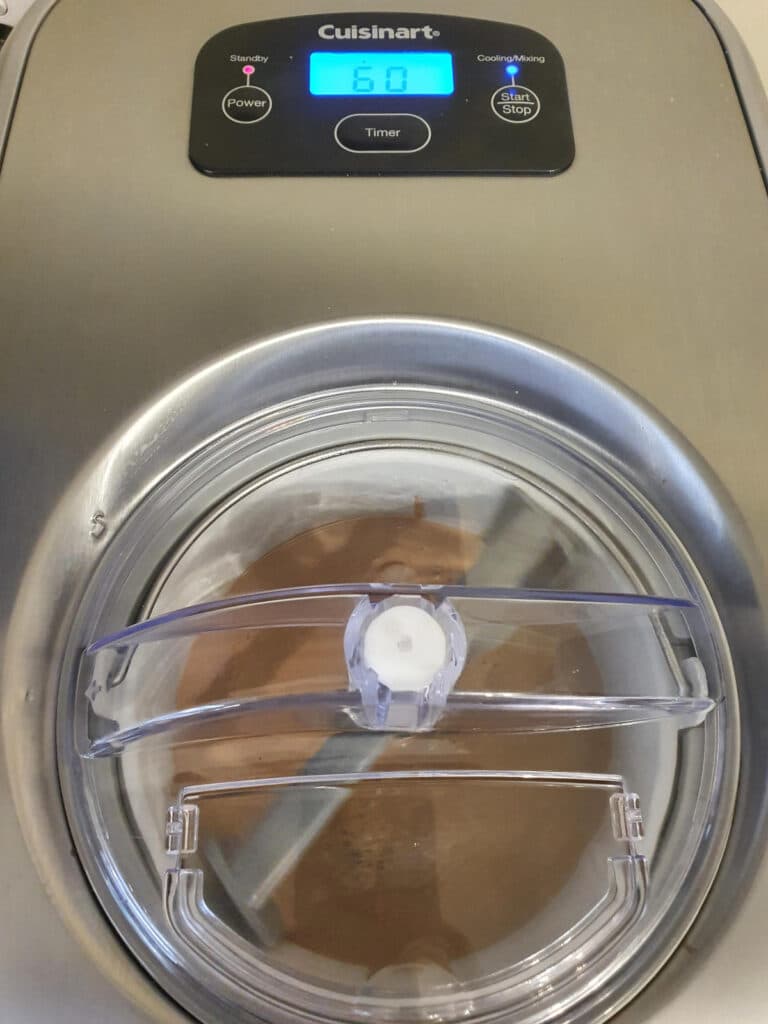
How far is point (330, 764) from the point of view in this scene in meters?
0.45

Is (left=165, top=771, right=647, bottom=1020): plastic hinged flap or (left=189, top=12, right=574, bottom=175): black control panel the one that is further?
(left=189, top=12, right=574, bottom=175): black control panel

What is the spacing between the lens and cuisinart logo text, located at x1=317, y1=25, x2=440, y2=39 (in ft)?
1.92

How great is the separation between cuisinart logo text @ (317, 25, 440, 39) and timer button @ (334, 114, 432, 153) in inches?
2.5

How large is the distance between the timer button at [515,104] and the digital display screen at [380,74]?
0.03 meters

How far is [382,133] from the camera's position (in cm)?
56

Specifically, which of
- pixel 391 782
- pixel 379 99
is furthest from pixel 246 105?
pixel 391 782

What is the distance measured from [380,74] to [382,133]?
5 cm

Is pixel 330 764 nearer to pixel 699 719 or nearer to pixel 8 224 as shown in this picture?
pixel 699 719

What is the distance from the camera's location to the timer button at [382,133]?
56cm

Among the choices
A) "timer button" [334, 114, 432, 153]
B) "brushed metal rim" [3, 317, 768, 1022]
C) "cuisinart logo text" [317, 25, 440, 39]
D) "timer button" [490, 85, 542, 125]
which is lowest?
"brushed metal rim" [3, 317, 768, 1022]

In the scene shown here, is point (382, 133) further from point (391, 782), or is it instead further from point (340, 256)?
point (391, 782)

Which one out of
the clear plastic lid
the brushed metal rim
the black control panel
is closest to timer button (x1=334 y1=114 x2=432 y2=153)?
the black control panel

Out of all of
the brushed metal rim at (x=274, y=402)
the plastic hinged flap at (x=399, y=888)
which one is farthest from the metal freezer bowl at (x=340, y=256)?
the plastic hinged flap at (x=399, y=888)

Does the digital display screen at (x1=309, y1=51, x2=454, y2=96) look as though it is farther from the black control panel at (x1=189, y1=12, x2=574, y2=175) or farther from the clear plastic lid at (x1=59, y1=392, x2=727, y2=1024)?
the clear plastic lid at (x1=59, y1=392, x2=727, y2=1024)
